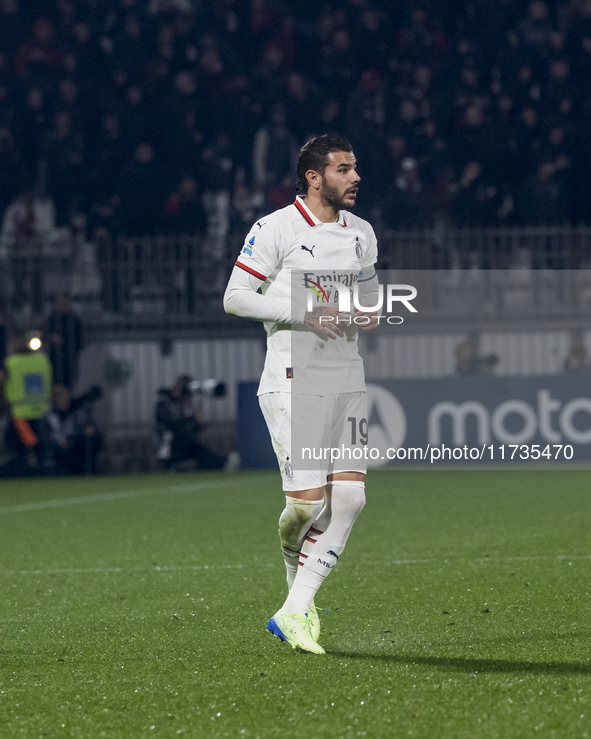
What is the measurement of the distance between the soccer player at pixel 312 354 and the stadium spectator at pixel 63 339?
9893 millimetres

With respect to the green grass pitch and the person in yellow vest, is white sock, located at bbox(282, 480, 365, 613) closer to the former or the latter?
the green grass pitch

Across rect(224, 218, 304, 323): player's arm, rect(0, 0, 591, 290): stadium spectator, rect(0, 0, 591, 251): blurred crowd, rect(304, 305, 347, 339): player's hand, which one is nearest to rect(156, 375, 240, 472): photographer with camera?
rect(0, 0, 591, 290): stadium spectator

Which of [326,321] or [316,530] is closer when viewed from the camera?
[326,321]

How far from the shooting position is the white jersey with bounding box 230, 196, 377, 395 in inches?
174

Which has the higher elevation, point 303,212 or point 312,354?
point 303,212

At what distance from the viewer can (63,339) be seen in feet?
46.7

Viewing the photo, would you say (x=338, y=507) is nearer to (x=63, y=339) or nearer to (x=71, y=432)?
(x=71, y=432)

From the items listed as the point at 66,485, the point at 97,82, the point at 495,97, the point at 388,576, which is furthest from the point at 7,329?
the point at 388,576

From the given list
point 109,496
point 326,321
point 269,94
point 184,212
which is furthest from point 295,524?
point 269,94

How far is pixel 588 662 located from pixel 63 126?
1224 cm

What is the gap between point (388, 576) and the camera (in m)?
6.03

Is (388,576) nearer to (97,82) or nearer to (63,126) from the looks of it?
(63,126)

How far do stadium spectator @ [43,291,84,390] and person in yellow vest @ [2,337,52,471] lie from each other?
0.42 meters

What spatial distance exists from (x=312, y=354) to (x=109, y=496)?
281 inches
